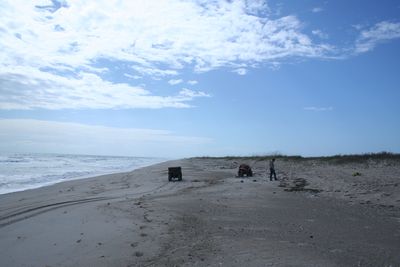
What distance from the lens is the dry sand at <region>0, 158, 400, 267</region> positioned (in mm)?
7293

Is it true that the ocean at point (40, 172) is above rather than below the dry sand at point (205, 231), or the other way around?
above

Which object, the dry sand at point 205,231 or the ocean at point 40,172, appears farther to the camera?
the ocean at point 40,172

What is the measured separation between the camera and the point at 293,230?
31.8 ft

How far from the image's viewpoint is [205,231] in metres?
9.62

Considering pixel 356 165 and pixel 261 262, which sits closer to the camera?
pixel 261 262

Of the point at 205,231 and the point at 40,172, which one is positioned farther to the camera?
the point at 40,172

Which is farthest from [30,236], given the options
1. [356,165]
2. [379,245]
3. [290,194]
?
[356,165]

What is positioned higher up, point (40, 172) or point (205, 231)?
Result: point (40, 172)

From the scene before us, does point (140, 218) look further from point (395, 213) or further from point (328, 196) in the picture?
point (328, 196)

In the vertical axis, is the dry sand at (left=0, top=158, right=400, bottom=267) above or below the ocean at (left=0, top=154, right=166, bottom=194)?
below

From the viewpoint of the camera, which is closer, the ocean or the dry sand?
the dry sand

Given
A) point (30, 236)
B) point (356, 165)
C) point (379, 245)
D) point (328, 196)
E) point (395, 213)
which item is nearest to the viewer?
point (379, 245)

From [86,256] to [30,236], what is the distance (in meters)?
2.71

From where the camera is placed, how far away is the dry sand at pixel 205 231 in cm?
729
